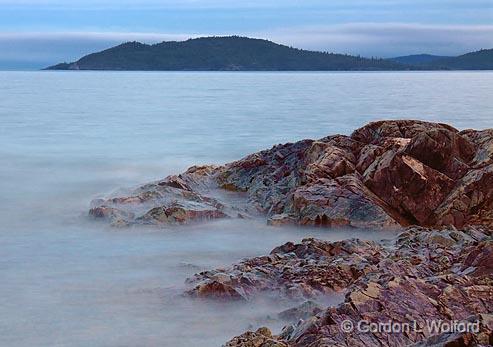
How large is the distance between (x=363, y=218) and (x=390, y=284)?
4.55 metres

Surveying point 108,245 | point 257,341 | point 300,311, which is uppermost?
point 257,341

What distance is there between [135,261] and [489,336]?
17.2ft

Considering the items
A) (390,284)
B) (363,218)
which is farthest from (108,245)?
(390,284)

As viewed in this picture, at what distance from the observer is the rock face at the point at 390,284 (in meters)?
4.45

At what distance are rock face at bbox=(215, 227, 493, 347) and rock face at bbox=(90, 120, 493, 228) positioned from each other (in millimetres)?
1442

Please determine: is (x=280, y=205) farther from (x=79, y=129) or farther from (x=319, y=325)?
(x=79, y=129)

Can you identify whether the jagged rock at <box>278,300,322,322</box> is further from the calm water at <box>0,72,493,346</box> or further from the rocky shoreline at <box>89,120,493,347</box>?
the calm water at <box>0,72,493,346</box>

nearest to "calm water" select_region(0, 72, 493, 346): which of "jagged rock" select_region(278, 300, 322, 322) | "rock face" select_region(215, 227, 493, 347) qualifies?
"jagged rock" select_region(278, 300, 322, 322)

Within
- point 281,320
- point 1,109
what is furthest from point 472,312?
point 1,109

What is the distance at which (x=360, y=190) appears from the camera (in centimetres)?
1015

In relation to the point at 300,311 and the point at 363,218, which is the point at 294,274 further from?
the point at 363,218

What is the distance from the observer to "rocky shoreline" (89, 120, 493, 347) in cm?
483

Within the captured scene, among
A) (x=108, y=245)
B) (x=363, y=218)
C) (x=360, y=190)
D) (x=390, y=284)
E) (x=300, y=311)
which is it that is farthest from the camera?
(x=360, y=190)

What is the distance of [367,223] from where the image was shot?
9.66 meters
